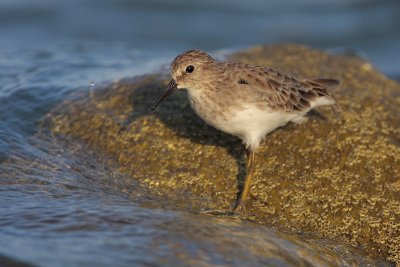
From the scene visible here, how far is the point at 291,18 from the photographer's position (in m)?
15.9

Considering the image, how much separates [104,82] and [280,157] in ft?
9.30

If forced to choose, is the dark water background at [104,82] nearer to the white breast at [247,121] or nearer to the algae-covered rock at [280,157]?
the algae-covered rock at [280,157]

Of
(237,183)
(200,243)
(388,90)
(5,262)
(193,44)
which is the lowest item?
(5,262)

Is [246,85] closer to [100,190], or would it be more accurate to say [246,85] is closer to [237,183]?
[237,183]

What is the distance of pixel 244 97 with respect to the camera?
243 inches

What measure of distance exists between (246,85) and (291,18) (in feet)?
33.0

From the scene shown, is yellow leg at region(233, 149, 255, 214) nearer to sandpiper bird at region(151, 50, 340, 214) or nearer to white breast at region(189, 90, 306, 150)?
sandpiper bird at region(151, 50, 340, 214)

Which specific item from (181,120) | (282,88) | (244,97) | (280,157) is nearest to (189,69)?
(244,97)

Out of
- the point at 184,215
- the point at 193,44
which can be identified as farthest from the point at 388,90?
the point at 193,44

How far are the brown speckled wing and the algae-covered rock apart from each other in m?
0.37

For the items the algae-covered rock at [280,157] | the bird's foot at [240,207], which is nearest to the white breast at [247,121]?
the algae-covered rock at [280,157]

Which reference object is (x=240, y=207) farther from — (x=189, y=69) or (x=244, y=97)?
(x=189, y=69)

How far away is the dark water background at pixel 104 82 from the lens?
4.62 metres

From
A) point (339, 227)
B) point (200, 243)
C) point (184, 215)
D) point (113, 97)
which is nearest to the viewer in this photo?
point (200, 243)
